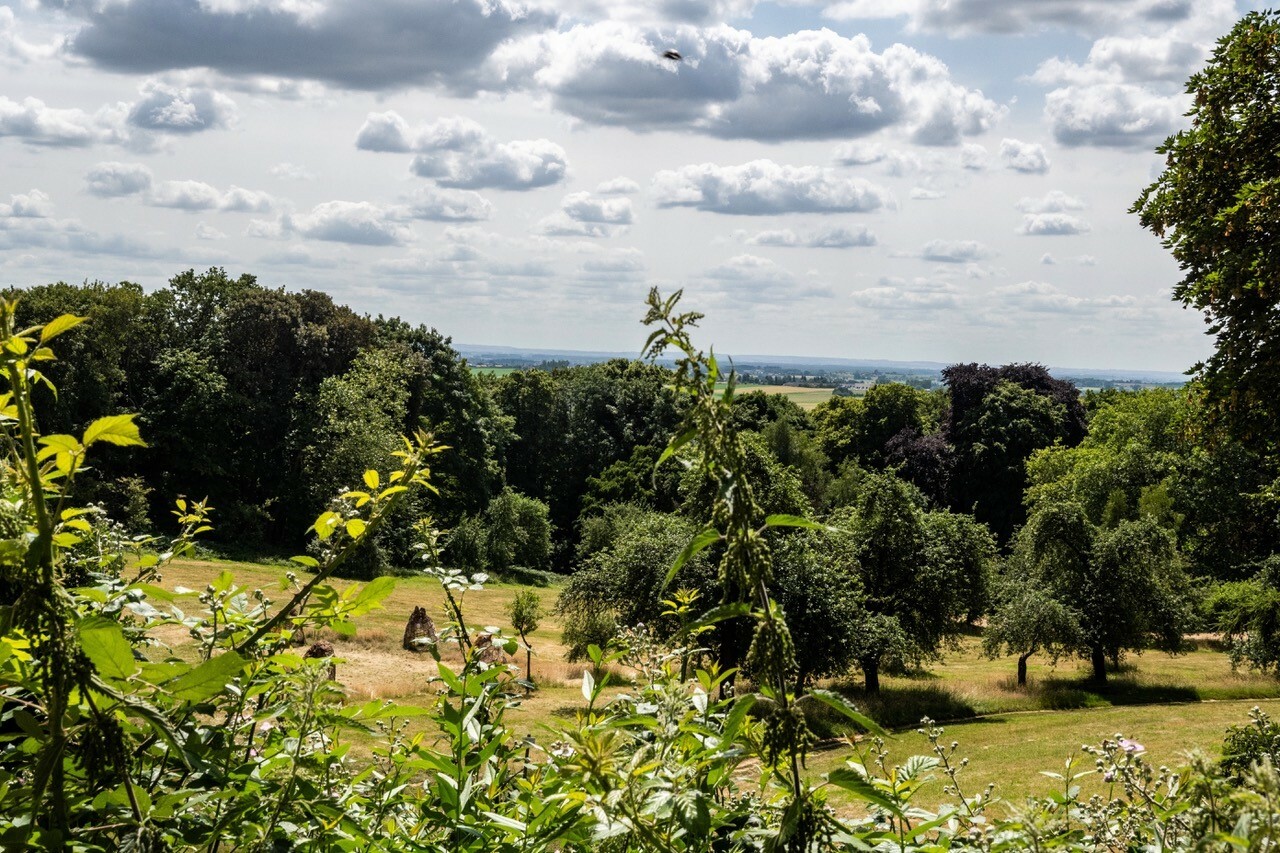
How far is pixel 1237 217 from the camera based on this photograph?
40.6 feet

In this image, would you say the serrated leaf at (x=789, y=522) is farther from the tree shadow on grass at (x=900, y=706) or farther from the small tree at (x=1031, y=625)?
the small tree at (x=1031, y=625)

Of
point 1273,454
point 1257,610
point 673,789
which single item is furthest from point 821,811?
point 1257,610

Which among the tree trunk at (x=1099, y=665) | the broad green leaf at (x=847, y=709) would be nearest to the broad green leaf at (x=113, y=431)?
the broad green leaf at (x=847, y=709)

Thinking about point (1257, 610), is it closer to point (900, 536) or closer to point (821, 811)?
point (900, 536)

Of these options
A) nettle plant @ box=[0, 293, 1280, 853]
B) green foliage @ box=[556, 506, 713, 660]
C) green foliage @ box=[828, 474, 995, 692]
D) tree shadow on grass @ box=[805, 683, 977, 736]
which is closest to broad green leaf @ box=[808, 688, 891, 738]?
Answer: nettle plant @ box=[0, 293, 1280, 853]

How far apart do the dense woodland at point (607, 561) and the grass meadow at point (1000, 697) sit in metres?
1.16

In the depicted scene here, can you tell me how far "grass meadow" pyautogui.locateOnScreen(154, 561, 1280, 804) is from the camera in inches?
853

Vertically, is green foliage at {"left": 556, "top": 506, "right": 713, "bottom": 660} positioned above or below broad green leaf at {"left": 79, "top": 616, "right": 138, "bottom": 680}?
below

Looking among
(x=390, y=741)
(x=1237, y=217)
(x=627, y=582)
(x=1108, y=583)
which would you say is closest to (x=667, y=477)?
(x=1237, y=217)

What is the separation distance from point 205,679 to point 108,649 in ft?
0.44

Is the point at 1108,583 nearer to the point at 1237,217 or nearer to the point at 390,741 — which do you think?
the point at 1237,217

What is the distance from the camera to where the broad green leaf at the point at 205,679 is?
133 cm

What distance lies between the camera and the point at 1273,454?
14.9 m

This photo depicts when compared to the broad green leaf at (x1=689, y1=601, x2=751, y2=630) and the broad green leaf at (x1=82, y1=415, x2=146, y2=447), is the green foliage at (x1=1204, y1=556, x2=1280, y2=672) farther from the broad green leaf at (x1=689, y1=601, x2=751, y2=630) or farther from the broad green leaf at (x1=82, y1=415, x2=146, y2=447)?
the broad green leaf at (x1=82, y1=415, x2=146, y2=447)
